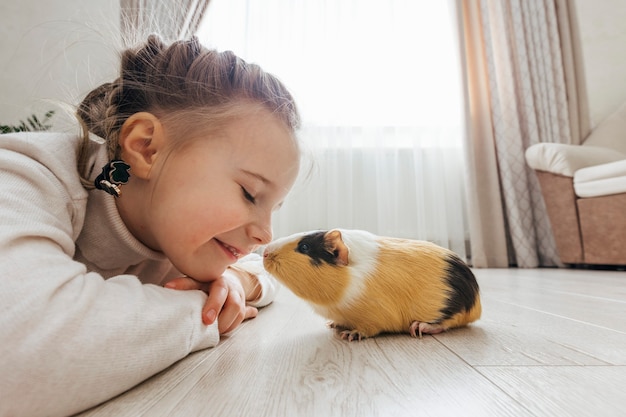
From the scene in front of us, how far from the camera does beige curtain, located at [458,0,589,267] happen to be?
2.52 metres

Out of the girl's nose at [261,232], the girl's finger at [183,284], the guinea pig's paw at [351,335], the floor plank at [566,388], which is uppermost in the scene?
the girl's nose at [261,232]

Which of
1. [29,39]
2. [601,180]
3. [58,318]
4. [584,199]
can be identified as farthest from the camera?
[29,39]

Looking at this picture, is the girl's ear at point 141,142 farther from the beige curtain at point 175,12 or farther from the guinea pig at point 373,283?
the beige curtain at point 175,12

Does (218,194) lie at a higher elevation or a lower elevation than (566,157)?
lower

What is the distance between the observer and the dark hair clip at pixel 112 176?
57cm

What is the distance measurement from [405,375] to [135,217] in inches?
18.8

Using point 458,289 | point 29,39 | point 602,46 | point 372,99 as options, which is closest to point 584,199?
point 372,99

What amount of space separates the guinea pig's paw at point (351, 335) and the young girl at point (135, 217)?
173 mm

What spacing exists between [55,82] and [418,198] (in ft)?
6.74

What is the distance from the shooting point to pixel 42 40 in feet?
7.22

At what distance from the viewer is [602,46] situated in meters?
2.91

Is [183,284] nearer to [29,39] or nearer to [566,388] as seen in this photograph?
[566,388]

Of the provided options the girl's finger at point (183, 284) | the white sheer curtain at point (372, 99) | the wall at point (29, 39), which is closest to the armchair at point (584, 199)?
the white sheer curtain at point (372, 99)

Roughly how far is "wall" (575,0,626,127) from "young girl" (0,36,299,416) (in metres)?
3.08
